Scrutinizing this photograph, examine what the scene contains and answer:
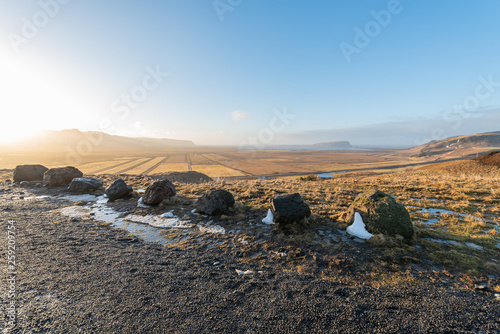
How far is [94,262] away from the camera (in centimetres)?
687

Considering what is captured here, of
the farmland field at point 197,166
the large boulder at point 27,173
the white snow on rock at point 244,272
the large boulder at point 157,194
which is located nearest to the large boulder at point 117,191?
the large boulder at point 157,194

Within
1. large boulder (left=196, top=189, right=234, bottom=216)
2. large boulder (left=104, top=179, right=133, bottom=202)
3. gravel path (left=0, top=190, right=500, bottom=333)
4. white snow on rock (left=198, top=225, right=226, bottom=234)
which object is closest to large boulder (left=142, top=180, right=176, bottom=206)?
large boulder (left=104, top=179, right=133, bottom=202)

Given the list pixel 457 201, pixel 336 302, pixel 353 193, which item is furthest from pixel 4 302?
pixel 457 201

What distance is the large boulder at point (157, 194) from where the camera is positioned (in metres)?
13.6

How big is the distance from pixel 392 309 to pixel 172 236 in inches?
353

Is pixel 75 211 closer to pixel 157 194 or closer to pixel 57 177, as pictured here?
pixel 157 194

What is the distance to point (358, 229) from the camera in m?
9.00

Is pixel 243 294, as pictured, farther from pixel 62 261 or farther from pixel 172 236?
pixel 62 261

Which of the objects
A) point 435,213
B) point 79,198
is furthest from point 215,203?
point 435,213

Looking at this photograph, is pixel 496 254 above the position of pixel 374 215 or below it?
below

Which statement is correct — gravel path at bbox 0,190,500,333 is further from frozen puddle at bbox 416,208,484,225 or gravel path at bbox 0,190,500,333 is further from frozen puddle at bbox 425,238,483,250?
frozen puddle at bbox 416,208,484,225

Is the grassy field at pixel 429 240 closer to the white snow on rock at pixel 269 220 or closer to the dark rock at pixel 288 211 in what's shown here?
the dark rock at pixel 288 211

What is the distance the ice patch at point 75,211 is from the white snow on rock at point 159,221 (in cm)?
337

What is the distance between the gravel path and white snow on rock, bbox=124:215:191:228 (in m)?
3.10
